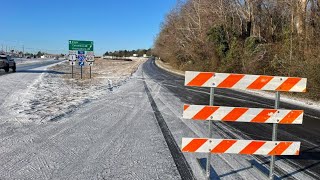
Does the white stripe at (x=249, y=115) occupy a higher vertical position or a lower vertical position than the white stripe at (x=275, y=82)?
lower

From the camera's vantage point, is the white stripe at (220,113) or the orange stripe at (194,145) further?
the orange stripe at (194,145)

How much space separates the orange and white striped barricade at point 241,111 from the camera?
201 inches

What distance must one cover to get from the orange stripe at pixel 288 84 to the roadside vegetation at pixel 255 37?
14172mm

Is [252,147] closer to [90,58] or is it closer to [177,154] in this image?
[177,154]

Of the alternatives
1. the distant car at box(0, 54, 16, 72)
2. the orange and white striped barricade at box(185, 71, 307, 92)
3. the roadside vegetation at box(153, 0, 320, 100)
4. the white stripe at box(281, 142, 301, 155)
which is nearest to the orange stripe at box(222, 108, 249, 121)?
the orange and white striped barricade at box(185, 71, 307, 92)

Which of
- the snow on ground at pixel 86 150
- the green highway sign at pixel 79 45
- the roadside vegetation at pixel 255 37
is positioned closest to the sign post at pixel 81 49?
the green highway sign at pixel 79 45

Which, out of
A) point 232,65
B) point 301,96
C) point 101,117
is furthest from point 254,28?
point 101,117

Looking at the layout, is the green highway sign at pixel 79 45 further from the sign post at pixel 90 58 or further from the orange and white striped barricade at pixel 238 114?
the orange and white striped barricade at pixel 238 114

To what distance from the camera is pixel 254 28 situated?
1401 inches

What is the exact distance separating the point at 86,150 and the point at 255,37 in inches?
1151

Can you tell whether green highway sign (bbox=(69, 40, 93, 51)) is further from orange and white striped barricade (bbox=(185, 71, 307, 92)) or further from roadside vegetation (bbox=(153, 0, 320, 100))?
orange and white striped barricade (bbox=(185, 71, 307, 92))

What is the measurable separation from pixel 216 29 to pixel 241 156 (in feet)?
113

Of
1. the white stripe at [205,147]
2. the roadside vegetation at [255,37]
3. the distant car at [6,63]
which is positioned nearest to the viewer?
the white stripe at [205,147]

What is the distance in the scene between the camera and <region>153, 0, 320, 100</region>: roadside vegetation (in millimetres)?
22094
